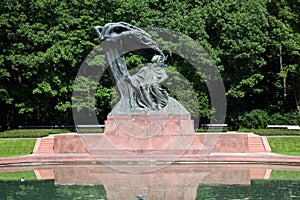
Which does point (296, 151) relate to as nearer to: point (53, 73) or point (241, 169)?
point (241, 169)

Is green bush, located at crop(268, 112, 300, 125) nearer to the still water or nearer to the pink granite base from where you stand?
the pink granite base

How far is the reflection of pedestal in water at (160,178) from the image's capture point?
14984 millimetres

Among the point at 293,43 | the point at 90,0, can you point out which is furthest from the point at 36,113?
the point at 293,43

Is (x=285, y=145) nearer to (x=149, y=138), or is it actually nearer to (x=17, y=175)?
(x=149, y=138)

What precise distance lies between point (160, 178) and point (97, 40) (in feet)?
77.0

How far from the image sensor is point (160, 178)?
18141 millimetres

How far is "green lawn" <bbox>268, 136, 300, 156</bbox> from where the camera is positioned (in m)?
28.4

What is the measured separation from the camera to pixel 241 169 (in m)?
20.7

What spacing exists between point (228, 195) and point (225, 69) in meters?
29.3

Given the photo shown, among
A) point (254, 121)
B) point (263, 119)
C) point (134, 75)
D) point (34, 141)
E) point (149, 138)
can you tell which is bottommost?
point (34, 141)

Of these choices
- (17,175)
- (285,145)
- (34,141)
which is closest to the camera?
(17,175)

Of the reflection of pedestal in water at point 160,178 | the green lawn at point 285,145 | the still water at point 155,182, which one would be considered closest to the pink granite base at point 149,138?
the still water at point 155,182

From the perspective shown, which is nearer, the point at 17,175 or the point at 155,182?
the point at 155,182

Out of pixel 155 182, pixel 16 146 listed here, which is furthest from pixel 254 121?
pixel 155 182
